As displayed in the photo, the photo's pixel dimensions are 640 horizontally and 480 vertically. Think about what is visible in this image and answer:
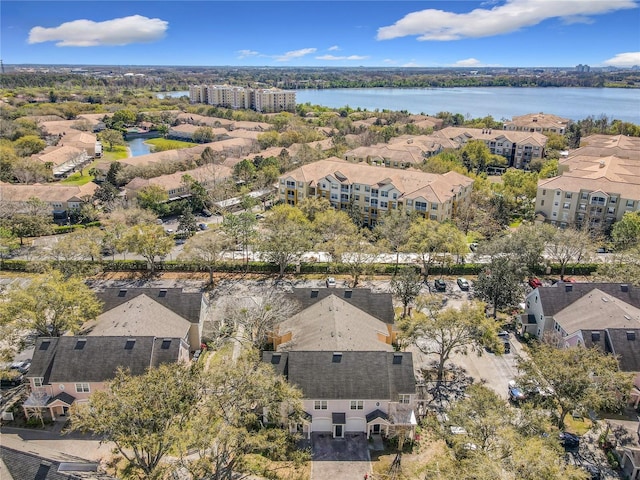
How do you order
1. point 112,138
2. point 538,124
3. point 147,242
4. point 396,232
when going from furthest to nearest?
point 538,124, point 112,138, point 396,232, point 147,242

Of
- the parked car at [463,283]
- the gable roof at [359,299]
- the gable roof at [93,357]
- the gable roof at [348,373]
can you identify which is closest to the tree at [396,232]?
the parked car at [463,283]

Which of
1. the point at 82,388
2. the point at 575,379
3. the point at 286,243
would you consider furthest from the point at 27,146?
the point at 575,379

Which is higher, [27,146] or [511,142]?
[511,142]

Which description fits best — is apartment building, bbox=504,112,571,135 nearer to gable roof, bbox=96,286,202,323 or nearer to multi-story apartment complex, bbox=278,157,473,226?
multi-story apartment complex, bbox=278,157,473,226

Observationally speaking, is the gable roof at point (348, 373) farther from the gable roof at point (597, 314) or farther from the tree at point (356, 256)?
the tree at point (356, 256)

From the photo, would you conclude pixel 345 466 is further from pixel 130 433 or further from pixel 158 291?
pixel 158 291

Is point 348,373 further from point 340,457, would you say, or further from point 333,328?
point 340,457

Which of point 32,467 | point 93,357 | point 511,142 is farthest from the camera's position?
point 511,142
